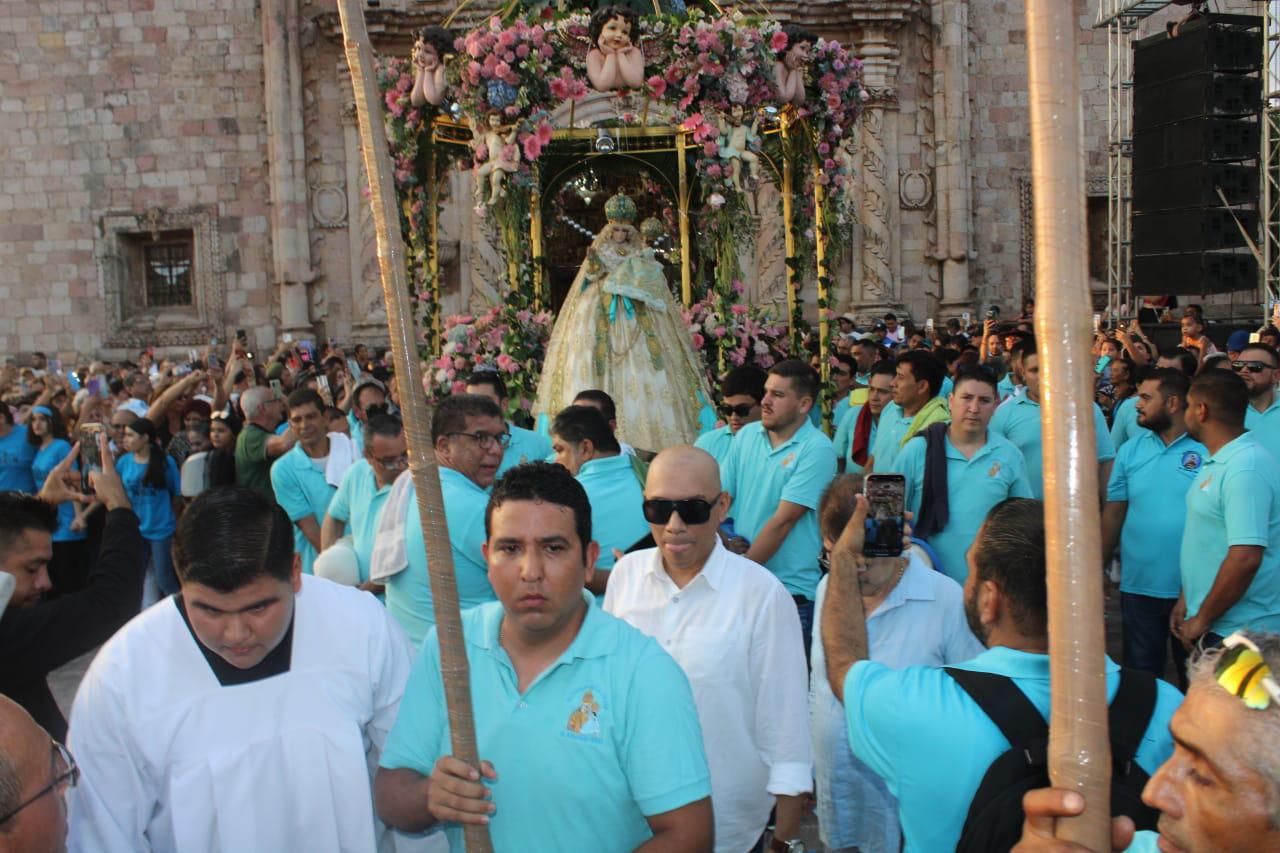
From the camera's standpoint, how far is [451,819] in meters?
2.28

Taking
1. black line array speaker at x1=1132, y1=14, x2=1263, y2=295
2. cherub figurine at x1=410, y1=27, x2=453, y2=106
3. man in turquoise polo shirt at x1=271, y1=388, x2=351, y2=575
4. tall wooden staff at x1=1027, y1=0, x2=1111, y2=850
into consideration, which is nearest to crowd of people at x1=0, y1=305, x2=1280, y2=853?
tall wooden staff at x1=1027, y1=0, x2=1111, y2=850

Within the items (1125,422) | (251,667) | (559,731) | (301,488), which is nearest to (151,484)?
(301,488)

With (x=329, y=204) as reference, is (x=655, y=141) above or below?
below

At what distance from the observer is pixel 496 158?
911 centimetres

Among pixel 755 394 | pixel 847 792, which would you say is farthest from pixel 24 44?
pixel 847 792

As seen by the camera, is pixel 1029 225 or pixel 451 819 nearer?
pixel 451 819

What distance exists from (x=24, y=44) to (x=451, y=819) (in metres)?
21.1

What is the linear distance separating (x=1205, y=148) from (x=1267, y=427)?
21.4 ft

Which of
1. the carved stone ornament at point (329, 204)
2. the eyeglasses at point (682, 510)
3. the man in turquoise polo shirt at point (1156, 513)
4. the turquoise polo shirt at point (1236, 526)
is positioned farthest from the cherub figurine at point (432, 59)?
the carved stone ornament at point (329, 204)

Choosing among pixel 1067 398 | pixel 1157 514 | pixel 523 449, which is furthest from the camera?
pixel 523 449

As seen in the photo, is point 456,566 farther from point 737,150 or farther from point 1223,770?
point 737,150

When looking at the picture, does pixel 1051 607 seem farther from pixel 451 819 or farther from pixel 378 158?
pixel 378 158

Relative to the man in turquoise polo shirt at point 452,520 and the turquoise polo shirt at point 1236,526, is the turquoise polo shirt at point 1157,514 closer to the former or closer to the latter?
the turquoise polo shirt at point 1236,526

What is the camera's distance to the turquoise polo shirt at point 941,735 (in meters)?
2.41
